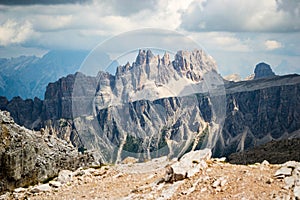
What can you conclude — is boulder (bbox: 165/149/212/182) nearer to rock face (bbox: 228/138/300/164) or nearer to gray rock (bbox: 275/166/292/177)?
gray rock (bbox: 275/166/292/177)

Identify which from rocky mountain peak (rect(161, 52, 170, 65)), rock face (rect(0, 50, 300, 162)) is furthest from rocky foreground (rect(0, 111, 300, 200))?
rocky mountain peak (rect(161, 52, 170, 65))

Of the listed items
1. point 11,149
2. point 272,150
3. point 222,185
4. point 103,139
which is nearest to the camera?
point 222,185

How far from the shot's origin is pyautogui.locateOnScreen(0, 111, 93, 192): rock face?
1459 inches

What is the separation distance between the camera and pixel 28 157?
39.0m

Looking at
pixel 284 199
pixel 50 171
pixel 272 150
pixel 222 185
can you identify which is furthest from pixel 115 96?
pixel 272 150

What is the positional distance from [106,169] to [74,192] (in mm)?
5135

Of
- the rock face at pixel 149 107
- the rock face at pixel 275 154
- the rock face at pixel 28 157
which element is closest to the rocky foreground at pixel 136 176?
the rock face at pixel 28 157

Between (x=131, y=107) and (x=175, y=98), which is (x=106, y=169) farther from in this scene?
(x=175, y=98)

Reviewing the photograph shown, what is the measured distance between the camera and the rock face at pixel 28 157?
37.1 metres

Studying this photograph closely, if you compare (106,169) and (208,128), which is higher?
(208,128)

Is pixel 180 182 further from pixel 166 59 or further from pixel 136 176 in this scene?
pixel 166 59

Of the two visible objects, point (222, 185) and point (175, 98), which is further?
point (175, 98)

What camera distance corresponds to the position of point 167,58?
1069 inches

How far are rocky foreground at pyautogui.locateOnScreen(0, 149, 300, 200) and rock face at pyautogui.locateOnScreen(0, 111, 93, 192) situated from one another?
760 cm
